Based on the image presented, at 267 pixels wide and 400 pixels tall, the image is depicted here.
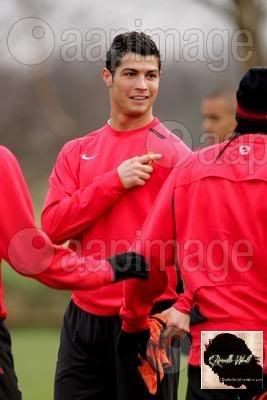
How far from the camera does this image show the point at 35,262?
428 cm

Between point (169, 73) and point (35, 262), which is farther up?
point (169, 73)

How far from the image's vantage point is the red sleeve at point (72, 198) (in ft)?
17.2

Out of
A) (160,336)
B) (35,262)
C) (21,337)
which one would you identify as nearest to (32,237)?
(35,262)

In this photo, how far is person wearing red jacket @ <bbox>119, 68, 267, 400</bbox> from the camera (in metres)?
4.21

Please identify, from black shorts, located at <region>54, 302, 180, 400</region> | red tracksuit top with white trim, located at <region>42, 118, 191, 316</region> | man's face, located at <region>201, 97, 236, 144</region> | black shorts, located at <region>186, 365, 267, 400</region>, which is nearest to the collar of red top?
red tracksuit top with white trim, located at <region>42, 118, 191, 316</region>

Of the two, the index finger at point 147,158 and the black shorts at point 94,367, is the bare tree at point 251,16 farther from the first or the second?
the black shorts at point 94,367

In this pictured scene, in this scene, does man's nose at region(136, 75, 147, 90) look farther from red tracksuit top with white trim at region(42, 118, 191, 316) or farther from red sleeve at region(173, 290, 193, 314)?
red sleeve at region(173, 290, 193, 314)

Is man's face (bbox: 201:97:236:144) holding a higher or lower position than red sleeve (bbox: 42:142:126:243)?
higher

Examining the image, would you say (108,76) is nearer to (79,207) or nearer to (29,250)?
(79,207)

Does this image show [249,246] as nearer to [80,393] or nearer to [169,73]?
[80,393]

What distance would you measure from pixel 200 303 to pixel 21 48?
25.7 feet

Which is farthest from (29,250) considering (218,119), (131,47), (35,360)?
(35,360)

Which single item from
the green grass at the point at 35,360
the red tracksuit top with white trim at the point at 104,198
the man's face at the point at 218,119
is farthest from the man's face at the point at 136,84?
the green grass at the point at 35,360

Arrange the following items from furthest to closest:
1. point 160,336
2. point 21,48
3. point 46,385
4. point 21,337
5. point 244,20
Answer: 1. point 21,337
2. point 21,48
3. point 244,20
4. point 46,385
5. point 160,336
